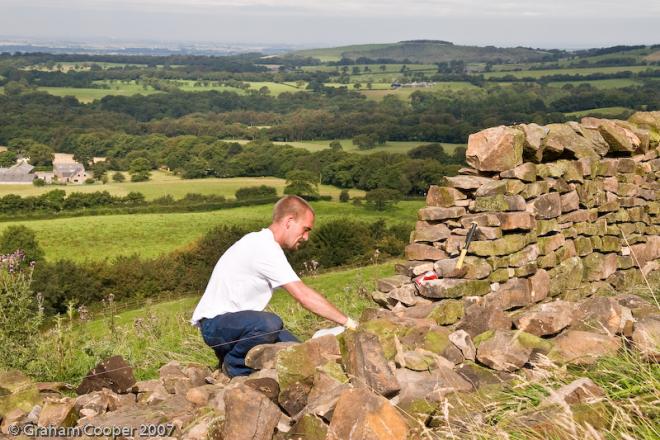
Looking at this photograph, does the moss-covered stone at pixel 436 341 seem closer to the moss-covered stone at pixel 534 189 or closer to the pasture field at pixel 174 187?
the moss-covered stone at pixel 534 189

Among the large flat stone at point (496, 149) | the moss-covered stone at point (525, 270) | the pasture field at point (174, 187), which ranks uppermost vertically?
the large flat stone at point (496, 149)

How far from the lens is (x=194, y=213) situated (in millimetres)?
71375

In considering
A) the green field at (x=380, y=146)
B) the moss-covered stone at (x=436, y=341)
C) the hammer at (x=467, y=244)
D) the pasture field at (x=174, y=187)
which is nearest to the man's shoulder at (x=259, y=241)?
the moss-covered stone at (x=436, y=341)

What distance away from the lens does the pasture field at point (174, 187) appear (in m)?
83.4

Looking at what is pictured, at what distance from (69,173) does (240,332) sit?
336 feet

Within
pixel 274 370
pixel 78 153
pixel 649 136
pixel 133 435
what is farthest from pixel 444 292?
pixel 78 153

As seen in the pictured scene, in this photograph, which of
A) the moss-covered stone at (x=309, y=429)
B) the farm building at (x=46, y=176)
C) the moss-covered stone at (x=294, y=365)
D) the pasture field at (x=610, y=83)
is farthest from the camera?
the pasture field at (x=610, y=83)

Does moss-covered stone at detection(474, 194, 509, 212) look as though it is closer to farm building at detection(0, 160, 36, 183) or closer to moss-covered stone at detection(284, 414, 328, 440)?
moss-covered stone at detection(284, 414, 328, 440)

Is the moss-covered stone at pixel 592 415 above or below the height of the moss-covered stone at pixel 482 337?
above

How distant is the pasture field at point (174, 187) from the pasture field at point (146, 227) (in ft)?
33.9

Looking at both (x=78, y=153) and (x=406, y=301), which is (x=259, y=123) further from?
(x=406, y=301)

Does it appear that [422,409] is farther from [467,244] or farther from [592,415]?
[467,244]

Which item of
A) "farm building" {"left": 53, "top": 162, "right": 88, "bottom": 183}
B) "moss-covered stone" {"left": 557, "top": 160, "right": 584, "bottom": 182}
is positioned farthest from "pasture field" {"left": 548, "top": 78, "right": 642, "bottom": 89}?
"moss-covered stone" {"left": 557, "top": 160, "right": 584, "bottom": 182}

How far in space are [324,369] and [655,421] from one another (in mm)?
2287
